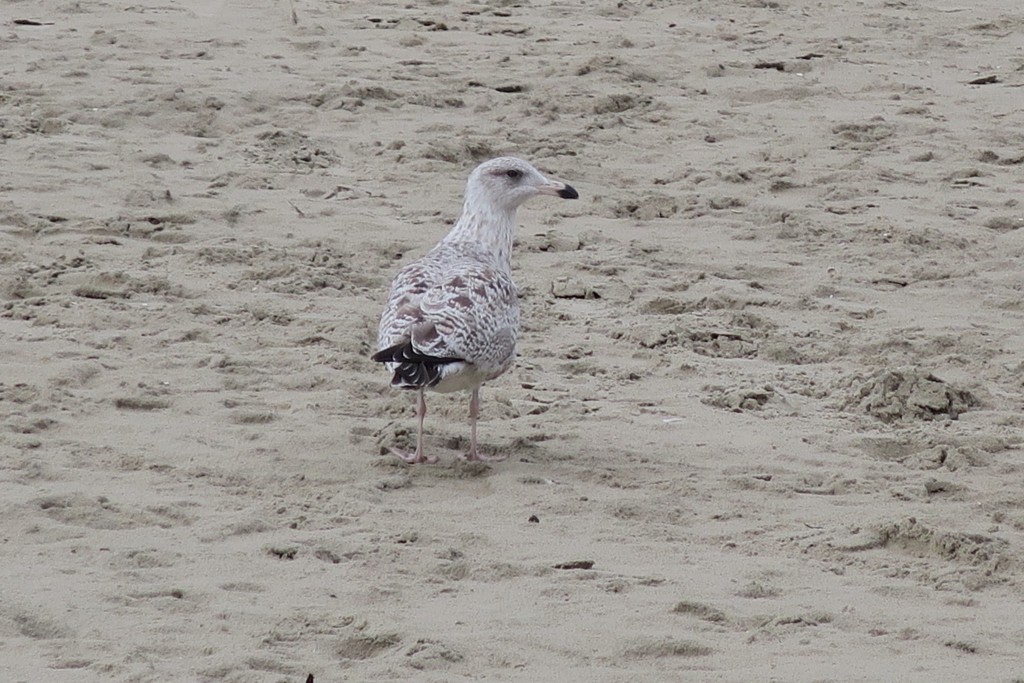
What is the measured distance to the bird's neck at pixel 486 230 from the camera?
22.5 feet

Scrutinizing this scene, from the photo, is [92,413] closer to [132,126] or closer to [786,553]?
[786,553]

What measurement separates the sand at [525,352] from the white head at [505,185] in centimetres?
61

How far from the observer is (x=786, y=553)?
5254 millimetres

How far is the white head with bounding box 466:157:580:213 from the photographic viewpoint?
6930 millimetres

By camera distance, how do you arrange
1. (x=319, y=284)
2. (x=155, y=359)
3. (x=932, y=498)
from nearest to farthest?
(x=932, y=498) < (x=155, y=359) < (x=319, y=284)

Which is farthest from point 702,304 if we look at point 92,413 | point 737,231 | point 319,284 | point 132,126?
point 132,126

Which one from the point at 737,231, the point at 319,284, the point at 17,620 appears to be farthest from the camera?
the point at 737,231

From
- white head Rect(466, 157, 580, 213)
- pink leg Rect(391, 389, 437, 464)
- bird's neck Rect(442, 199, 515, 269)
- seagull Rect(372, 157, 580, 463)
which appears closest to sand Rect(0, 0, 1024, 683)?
pink leg Rect(391, 389, 437, 464)

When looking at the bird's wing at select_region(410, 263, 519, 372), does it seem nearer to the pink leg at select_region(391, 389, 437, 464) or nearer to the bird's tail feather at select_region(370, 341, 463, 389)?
the bird's tail feather at select_region(370, 341, 463, 389)

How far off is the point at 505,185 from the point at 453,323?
4.00 ft

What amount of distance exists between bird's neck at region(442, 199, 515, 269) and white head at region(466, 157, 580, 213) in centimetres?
3

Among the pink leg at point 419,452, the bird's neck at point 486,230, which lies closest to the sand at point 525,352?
the pink leg at point 419,452

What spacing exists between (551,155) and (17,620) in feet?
18.2

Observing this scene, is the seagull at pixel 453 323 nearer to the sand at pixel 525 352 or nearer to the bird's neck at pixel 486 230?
the bird's neck at pixel 486 230
